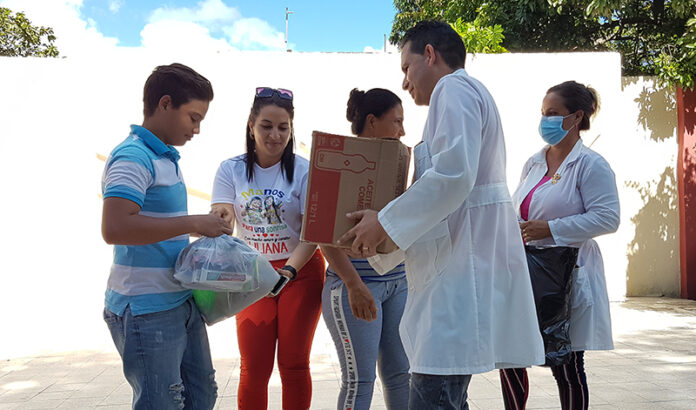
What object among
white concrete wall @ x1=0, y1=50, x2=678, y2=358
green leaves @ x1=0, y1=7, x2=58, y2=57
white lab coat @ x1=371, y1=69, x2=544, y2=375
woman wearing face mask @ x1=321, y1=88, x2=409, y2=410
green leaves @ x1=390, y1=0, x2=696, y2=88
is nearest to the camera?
white lab coat @ x1=371, y1=69, x2=544, y2=375

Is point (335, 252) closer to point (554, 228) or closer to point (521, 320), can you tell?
point (521, 320)

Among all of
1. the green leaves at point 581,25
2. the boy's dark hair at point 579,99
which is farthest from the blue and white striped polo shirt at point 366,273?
the green leaves at point 581,25

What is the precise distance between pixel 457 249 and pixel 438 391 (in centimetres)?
41

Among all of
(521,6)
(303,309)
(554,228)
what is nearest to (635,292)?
(521,6)

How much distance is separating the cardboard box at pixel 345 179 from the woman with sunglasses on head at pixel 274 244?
63 cm

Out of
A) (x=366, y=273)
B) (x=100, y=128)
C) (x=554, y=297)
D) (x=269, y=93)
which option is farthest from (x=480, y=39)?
(x=366, y=273)

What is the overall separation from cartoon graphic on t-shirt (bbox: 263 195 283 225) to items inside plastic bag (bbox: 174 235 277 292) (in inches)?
Answer: 20.0

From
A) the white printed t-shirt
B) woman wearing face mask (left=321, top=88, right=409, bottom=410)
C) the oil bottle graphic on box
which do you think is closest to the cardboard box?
the oil bottle graphic on box

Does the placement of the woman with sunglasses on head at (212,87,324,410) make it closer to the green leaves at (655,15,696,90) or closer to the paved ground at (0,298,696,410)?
the paved ground at (0,298,696,410)

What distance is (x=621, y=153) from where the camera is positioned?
750 cm

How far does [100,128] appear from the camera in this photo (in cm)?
680

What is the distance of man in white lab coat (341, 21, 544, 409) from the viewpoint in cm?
159

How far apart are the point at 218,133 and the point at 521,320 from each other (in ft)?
19.1

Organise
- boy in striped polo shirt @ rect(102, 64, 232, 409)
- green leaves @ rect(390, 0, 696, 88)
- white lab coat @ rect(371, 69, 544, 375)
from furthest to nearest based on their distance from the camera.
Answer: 1. green leaves @ rect(390, 0, 696, 88)
2. boy in striped polo shirt @ rect(102, 64, 232, 409)
3. white lab coat @ rect(371, 69, 544, 375)
